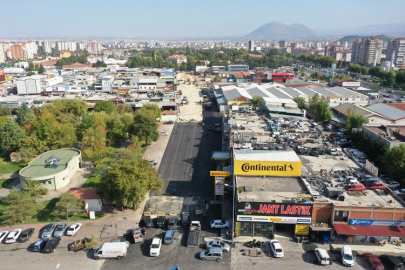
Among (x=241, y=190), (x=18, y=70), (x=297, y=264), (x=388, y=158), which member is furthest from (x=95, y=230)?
(x=18, y=70)

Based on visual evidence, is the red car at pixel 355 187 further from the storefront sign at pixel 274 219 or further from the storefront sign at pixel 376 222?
the storefront sign at pixel 274 219

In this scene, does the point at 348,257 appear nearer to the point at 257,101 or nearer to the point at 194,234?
the point at 194,234

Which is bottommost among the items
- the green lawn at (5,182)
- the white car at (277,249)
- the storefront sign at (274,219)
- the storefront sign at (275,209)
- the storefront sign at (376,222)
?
the green lawn at (5,182)

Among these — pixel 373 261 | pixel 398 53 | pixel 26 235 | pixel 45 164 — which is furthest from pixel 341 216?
pixel 398 53

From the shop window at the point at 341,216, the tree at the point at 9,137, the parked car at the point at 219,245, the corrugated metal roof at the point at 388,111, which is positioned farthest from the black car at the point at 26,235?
the corrugated metal roof at the point at 388,111

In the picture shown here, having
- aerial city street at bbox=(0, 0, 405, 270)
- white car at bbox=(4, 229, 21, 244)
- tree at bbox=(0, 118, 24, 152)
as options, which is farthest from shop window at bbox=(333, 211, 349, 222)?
tree at bbox=(0, 118, 24, 152)

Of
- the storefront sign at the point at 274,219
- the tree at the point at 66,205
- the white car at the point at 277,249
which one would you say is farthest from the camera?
the tree at the point at 66,205
